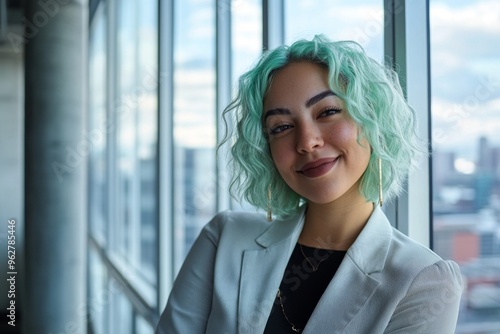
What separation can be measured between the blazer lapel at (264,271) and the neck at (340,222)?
2.6 inches

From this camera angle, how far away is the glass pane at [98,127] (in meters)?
8.30

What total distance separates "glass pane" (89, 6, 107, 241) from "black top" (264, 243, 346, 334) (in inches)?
270

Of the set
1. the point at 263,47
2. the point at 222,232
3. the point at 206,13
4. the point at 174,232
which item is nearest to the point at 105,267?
the point at 174,232

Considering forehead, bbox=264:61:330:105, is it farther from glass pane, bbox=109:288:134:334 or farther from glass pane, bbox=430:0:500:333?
glass pane, bbox=109:288:134:334

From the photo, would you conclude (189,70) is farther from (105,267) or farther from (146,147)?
(105,267)

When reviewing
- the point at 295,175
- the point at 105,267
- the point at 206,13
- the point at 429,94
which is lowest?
the point at 105,267

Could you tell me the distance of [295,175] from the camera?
4.24ft

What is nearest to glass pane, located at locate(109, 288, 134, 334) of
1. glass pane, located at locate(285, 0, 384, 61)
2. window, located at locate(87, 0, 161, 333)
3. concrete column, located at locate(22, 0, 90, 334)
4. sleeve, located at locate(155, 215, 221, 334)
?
window, located at locate(87, 0, 161, 333)

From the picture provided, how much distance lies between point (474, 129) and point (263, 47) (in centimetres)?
104

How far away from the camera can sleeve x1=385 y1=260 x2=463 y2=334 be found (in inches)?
43.1

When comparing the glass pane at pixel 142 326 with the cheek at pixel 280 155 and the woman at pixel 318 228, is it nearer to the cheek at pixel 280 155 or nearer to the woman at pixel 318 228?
the woman at pixel 318 228

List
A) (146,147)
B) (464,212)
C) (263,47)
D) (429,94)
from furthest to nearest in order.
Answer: (146,147), (263,47), (429,94), (464,212)

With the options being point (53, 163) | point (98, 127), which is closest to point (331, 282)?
point (53, 163)

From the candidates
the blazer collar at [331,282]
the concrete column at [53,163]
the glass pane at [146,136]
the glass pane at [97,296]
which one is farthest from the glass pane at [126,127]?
the blazer collar at [331,282]
